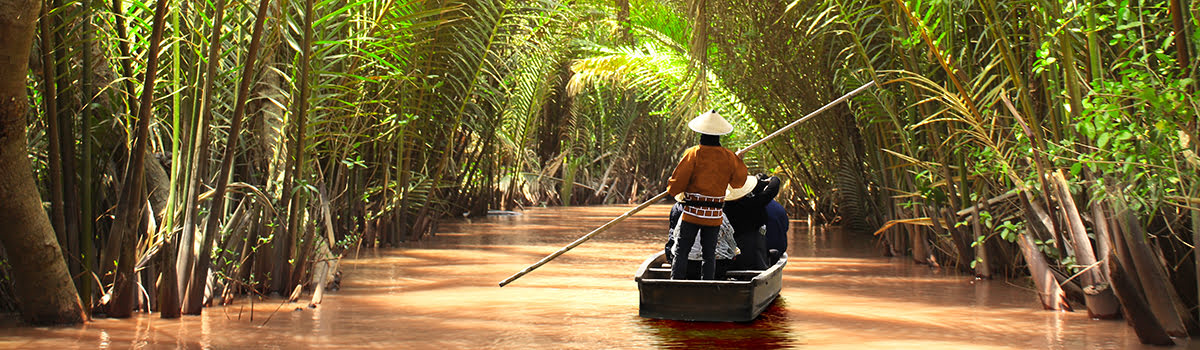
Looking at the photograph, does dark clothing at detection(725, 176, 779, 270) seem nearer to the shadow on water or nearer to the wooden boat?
the shadow on water

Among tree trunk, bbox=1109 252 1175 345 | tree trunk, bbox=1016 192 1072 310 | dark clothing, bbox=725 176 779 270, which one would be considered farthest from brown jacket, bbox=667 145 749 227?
tree trunk, bbox=1109 252 1175 345

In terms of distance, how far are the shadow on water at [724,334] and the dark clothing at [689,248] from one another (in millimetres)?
419

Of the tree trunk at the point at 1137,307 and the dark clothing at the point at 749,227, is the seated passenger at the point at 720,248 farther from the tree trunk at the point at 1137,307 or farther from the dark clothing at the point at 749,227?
the tree trunk at the point at 1137,307

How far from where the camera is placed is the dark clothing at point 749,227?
25.4 ft

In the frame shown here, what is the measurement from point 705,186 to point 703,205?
138 millimetres

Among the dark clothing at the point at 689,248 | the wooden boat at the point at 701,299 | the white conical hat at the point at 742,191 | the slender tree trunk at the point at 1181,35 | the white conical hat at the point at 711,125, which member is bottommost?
the wooden boat at the point at 701,299

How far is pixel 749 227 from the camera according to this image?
306 inches

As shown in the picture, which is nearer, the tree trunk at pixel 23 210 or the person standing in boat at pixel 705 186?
the tree trunk at pixel 23 210

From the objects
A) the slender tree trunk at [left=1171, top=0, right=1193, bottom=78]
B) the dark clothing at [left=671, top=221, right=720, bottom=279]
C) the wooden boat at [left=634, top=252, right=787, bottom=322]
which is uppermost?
the slender tree trunk at [left=1171, top=0, right=1193, bottom=78]

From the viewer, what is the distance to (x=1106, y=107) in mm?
4512

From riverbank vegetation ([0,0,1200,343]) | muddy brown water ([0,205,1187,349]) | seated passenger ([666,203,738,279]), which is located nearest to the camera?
riverbank vegetation ([0,0,1200,343])

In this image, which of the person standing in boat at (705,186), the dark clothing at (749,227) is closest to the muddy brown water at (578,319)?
the dark clothing at (749,227)

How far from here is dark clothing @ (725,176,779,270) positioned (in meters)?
7.74

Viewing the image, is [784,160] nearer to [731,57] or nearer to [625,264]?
[731,57]
